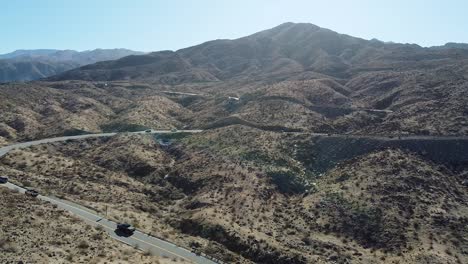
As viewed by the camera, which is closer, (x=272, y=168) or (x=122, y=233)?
(x=122, y=233)

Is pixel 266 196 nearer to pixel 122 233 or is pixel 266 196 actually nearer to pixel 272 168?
pixel 272 168

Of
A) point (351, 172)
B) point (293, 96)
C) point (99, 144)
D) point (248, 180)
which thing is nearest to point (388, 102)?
point (293, 96)

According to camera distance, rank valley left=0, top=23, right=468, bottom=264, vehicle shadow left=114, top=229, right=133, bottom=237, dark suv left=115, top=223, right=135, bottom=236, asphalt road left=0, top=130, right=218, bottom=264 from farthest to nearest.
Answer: valley left=0, top=23, right=468, bottom=264 → dark suv left=115, top=223, right=135, bottom=236 → vehicle shadow left=114, top=229, right=133, bottom=237 → asphalt road left=0, top=130, right=218, bottom=264

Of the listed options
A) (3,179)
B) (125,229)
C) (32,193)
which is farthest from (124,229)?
(3,179)

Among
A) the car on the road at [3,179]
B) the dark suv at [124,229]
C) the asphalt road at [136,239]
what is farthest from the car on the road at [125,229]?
the car on the road at [3,179]

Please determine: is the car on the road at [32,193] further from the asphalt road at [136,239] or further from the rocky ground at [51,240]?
the rocky ground at [51,240]

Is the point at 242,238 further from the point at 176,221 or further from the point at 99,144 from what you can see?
the point at 99,144

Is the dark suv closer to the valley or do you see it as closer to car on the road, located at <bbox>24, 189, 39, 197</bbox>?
the valley

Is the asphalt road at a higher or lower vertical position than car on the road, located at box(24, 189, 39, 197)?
lower

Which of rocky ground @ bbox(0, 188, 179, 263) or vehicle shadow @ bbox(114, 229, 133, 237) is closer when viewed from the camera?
rocky ground @ bbox(0, 188, 179, 263)

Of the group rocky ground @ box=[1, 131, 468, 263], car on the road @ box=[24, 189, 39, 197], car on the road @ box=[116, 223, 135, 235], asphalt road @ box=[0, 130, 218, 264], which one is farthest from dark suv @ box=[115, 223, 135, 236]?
car on the road @ box=[24, 189, 39, 197]

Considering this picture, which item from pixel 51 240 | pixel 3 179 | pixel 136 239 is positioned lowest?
A: pixel 136 239

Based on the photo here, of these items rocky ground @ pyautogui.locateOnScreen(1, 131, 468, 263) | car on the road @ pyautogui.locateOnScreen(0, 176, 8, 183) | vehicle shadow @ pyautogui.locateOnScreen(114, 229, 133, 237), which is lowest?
rocky ground @ pyautogui.locateOnScreen(1, 131, 468, 263)
